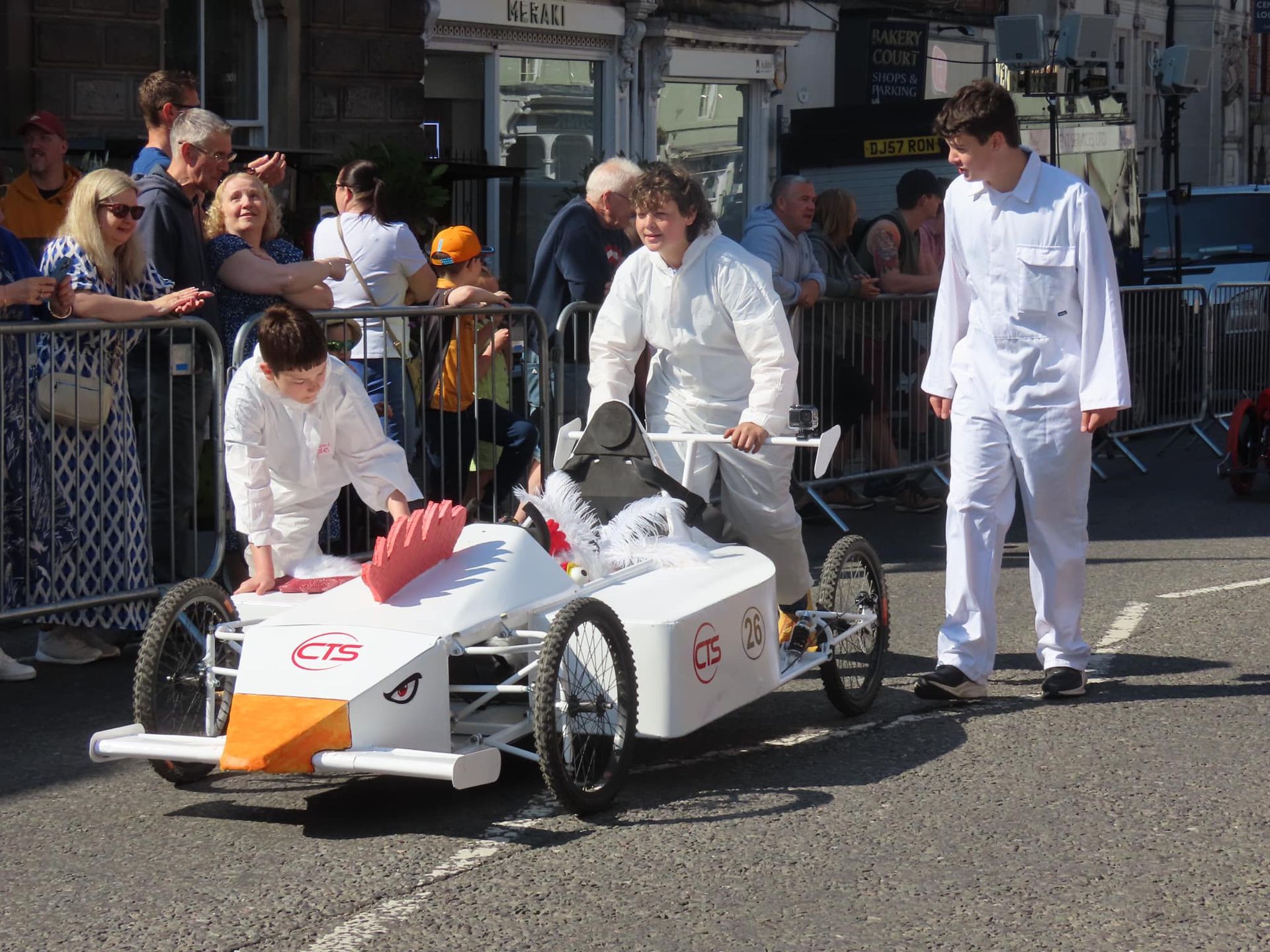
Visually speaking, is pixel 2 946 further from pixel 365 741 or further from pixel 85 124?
pixel 85 124

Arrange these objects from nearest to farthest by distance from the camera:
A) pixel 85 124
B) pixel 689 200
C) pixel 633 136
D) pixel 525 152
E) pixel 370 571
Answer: pixel 370 571
pixel 689 200
pixel 85 124
pixel 525 152
pixel 633 136

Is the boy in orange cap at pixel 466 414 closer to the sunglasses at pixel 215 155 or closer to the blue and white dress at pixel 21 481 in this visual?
the sunglasses at pixel 215 155

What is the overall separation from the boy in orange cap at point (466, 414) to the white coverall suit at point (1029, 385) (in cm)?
276

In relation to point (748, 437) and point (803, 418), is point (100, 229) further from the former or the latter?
point (803, 418)

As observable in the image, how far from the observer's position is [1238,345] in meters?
16.6

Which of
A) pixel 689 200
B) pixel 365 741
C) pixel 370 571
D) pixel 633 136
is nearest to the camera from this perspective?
pixel 365 741

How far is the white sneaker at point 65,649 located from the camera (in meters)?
7.82

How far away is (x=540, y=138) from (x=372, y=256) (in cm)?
1151

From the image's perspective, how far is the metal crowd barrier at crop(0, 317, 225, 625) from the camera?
296 inches

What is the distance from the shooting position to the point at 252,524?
20.5 ft

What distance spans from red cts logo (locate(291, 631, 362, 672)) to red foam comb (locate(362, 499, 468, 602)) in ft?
0.81

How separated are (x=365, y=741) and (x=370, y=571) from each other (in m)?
0.57

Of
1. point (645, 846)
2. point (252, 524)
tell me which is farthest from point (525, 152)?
point (645, 846)

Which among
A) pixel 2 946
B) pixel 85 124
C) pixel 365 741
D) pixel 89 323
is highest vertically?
pixel 85 124
